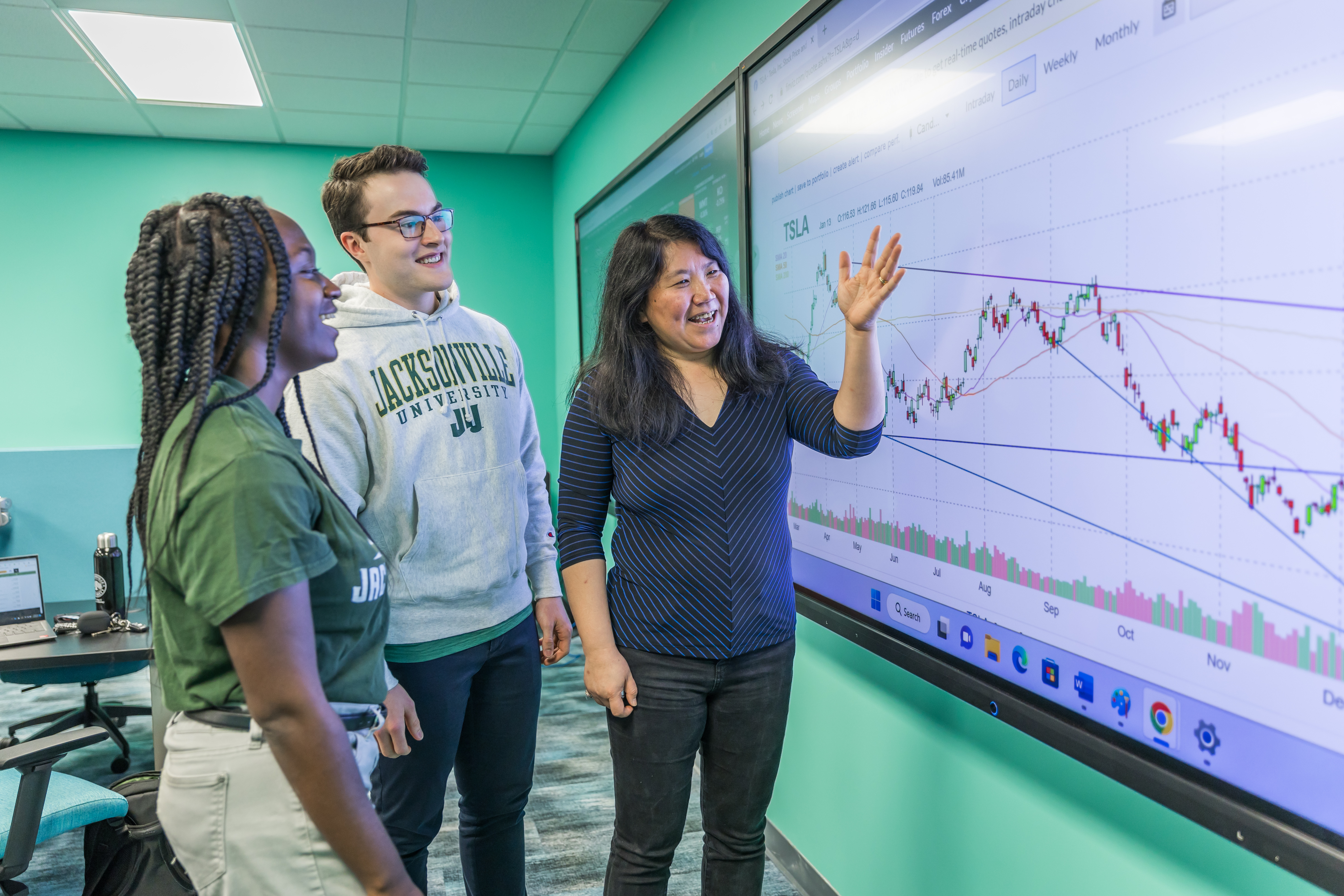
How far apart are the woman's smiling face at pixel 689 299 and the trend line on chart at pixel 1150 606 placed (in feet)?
1.61

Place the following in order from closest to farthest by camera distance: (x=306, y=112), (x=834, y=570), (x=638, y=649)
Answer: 1. (x=638, y=649)
2. (x=834, y=570)
3. (x=306, y=112)

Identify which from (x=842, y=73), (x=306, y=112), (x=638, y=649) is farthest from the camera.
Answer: (x=306, y=112)

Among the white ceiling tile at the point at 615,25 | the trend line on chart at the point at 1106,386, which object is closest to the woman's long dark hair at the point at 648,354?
the trend line on chart at the point at 1106,386

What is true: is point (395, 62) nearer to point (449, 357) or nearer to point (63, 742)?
point (449, 357)

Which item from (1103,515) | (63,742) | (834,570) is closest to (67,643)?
(63,742)

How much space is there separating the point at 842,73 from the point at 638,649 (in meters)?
1.13

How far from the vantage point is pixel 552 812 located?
2518 mm

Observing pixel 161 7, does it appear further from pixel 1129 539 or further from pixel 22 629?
pixel 1129 539

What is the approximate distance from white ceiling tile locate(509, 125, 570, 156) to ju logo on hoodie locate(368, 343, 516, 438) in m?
3.04

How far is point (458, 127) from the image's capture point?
13.9 ft

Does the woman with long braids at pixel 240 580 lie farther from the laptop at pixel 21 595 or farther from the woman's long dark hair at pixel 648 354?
the laptop at pixel 21 595

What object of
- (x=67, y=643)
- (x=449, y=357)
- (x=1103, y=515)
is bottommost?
A: (x=67, y=643)

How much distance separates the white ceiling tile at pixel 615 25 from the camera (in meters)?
2.92

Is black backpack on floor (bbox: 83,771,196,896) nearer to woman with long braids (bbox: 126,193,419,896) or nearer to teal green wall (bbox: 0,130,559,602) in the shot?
woman with long braids (bbox: 126,193,419,896)
